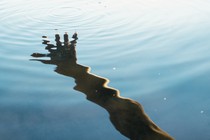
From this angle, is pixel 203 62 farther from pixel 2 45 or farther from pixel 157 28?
pixel 2 45

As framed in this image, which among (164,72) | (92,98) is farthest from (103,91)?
(164,72)

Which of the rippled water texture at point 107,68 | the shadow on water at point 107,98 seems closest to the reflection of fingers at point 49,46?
the shadow on water at point 107,98

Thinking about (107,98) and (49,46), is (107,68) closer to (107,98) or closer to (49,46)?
(107,98)

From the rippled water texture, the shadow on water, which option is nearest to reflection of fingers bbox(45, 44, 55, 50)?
the shadow on water

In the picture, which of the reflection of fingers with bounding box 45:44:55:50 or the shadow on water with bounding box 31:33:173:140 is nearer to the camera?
the shadow on water with bounding box 31:33:173:140

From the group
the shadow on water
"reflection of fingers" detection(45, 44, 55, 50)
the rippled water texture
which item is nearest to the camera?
the shadow on water

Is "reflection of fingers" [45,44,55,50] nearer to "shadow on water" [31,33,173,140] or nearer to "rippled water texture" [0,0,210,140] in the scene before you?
"shadow on water" [31,33,173,140]

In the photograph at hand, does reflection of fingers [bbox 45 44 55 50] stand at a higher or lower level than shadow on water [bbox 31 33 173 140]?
higher
